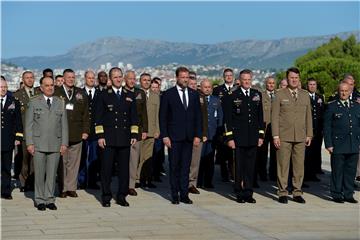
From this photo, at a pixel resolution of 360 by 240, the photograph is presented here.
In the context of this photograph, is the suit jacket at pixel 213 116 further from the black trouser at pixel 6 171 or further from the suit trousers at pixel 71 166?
the black trouser at pixel 6 171

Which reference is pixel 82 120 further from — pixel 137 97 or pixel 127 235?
pixel 127 235

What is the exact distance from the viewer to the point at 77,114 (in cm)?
1065

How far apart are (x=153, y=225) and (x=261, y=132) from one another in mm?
2799

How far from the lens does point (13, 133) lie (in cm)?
1011

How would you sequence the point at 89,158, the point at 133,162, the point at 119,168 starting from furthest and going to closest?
the point at 89,158 → the point at 133,162 → the point at 119,168

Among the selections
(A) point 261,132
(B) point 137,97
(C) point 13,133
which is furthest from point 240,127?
(C) point 13,133

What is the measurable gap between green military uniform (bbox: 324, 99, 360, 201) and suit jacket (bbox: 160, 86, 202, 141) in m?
2.07

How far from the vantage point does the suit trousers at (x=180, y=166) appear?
9852 millimetres

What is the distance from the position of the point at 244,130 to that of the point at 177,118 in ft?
3.39

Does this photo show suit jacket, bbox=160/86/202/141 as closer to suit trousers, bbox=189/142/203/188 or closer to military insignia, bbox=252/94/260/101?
military insignia, bbox=252/94/260/101

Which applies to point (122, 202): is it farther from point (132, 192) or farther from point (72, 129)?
point (72, 129)

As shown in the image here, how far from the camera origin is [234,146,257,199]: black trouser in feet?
32.8

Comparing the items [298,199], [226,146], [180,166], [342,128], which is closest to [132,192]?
[180,166]

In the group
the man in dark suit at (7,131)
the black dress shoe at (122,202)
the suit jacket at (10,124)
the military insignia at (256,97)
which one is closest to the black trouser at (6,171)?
the man in dark suit at (7,131)
